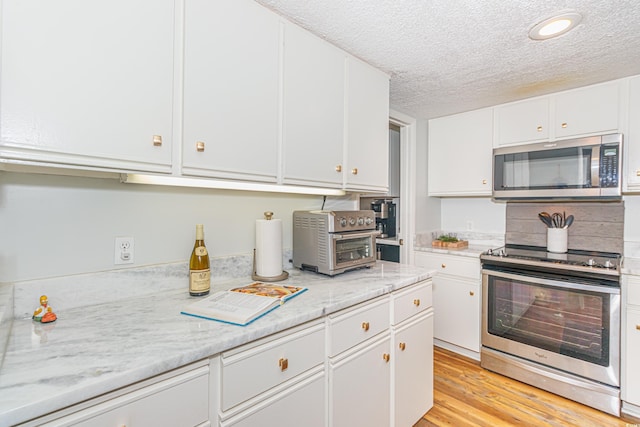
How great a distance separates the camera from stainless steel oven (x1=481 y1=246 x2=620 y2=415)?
1.98 metres

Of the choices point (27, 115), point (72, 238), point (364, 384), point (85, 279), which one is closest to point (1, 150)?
point (27, 115)

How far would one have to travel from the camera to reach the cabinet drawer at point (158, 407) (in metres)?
0.73

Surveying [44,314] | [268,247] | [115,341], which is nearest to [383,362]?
[268,247]

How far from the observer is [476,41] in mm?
1692

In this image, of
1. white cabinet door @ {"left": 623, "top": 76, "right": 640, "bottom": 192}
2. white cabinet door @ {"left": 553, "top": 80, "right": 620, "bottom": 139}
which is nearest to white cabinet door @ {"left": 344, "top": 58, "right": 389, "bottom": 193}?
white cabinet door @ {"left": 553, "top": 80, "right": 620, "bottom": 139}

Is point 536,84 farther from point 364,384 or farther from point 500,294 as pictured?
point 364,384

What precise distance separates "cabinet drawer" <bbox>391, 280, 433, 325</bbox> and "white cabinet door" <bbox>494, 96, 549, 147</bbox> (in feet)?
5.12

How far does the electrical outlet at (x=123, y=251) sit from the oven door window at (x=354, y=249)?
37.9 inches

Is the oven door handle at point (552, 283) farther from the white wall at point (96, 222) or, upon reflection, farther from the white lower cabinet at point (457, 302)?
the white wall at point (96, 222)

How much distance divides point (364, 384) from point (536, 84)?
2.34 m

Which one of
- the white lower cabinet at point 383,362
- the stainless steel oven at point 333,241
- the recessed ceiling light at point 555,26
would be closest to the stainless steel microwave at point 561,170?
the recessed ceiling light at point 555,26

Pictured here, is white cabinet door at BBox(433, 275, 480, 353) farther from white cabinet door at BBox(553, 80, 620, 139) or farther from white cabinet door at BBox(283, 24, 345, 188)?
white cabinet door at BBox(283, 24, 345, 188)

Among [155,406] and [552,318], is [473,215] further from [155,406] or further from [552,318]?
[155,406]

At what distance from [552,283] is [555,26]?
1.60 metres
